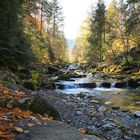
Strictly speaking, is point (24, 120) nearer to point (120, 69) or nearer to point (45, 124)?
point (45, 124)

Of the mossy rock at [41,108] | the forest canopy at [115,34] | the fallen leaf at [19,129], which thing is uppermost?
the forest canopy at [115,34]

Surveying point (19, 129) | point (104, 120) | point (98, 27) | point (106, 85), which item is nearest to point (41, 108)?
point (19, 129)

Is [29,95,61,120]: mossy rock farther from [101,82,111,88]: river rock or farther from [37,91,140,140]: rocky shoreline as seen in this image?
[101,82,111,88]: river rock

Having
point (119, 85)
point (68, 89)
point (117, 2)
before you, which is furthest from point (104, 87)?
point (117, 2)

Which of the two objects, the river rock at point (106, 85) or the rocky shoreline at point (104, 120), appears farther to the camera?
the river rock at point (106, 85)

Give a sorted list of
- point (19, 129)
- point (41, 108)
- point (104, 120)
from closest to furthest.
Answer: point (19, 129)
point (41, 108)
point (104, 120)

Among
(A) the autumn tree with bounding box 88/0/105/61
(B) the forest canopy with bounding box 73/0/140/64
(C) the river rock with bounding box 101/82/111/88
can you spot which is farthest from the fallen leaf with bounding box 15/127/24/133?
(A) the autumn tree with bounding box 88/0/105/61

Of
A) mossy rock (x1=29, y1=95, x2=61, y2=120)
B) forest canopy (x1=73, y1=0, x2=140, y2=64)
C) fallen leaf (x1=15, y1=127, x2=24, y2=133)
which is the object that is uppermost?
forest canopy (x1=73, y1=0, x2=140, y2=64)

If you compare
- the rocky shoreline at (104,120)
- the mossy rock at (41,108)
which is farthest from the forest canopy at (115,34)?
the mossy rock at (41,108)

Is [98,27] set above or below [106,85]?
above

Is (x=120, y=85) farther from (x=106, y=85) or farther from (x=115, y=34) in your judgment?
(x=115, y=34)

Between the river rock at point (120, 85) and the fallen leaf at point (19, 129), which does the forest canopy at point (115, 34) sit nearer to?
the river rock at point (120, 85)

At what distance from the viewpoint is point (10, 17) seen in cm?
1302

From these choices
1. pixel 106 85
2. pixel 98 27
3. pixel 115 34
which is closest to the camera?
pixel 106 85
